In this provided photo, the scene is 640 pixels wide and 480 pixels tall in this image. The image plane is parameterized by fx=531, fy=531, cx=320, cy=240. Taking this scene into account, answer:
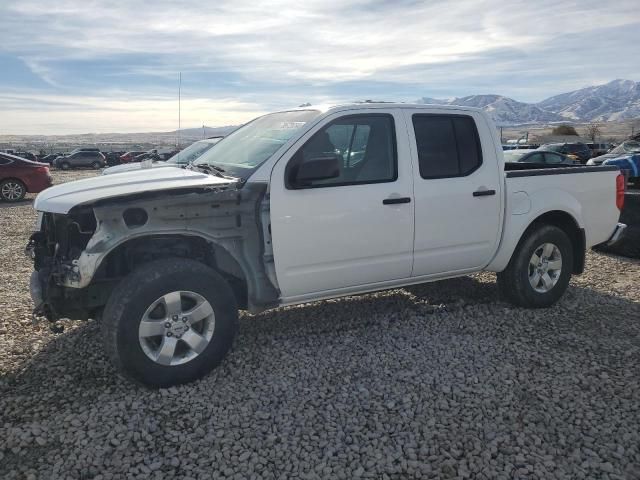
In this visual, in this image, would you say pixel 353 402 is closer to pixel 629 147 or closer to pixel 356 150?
pixel 356 150

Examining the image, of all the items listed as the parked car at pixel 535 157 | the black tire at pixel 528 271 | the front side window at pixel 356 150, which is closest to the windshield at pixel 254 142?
the front side window at pixel 356 150

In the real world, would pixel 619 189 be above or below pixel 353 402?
above

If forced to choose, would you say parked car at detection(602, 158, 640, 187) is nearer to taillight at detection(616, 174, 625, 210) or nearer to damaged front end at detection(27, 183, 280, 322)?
taillight at detection(616, 174, 625, 210)

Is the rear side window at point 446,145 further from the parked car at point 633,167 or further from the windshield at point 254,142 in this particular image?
the parked car at point 633,167

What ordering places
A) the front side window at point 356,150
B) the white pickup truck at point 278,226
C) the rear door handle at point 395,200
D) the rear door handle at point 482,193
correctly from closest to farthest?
1. the white pickup truck at point 278,226
2. the front side window at point 356,150
3. the rear door handle at point 395,200
4. the rear door handle at point 482,193

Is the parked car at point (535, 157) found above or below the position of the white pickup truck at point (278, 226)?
above

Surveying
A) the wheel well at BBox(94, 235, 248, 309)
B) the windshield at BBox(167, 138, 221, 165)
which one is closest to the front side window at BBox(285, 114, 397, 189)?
the wheel well at BBox(94, 235, 248, 309)

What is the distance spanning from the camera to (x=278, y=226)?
13.0 feet

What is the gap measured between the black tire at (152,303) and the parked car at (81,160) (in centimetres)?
3851

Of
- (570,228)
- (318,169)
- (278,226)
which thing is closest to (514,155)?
(570,228)

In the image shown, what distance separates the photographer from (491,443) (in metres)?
3.11

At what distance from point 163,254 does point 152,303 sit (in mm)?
524

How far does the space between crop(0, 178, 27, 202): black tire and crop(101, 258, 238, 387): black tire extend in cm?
1393

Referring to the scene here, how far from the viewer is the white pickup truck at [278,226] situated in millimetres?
3646
